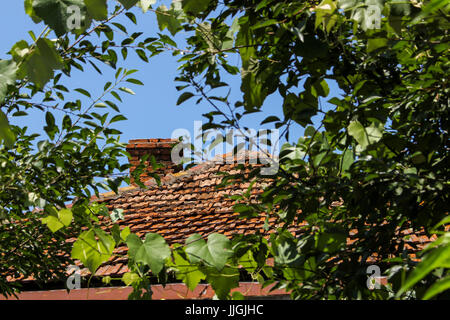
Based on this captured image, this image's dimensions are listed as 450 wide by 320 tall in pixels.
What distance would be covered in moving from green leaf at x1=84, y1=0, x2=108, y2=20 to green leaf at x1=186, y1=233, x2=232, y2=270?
2.83 ft

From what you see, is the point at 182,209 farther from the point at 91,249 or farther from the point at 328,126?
the point at 328,126

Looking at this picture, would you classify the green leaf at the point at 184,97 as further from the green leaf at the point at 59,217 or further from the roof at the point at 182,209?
the roof at the point at 182,209

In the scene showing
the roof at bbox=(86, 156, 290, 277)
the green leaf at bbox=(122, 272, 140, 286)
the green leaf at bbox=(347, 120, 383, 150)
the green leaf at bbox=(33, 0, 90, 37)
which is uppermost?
the green leaf at bbox=(33, 0, 90, 37)

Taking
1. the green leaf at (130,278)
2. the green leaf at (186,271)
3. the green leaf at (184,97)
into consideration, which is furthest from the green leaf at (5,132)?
the green leaf at (130,278)

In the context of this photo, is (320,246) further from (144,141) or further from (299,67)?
(144,141)

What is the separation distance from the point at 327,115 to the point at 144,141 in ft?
23.1

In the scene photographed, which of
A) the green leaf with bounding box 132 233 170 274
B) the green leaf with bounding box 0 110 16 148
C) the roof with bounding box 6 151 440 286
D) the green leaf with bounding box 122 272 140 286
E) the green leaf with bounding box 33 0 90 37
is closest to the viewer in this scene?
the green leaf with bounding box 33 0 90 37

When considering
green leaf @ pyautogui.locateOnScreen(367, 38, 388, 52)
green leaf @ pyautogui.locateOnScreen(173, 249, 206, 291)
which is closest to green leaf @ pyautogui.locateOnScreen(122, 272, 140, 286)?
green leaf @ pyautogui.locateOnScreen(173, 249, 206, 291)

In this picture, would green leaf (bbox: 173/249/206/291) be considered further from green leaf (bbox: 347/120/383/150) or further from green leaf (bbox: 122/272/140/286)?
green leaf (bbox: 347/120/383/150)

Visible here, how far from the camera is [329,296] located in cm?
153

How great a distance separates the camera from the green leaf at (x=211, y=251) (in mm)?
1460

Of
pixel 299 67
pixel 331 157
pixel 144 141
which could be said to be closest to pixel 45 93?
pixel 299 67

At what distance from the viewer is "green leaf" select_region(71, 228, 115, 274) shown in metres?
1.65

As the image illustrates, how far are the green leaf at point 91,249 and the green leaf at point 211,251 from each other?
38 centimetres
